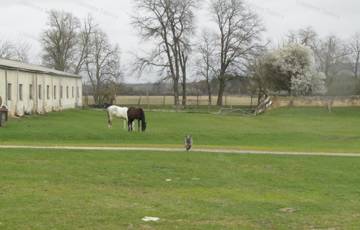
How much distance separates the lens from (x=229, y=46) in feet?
284

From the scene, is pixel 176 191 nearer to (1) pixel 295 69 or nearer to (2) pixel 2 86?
(2) pixel 2 86

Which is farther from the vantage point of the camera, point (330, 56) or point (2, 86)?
point (330, 56)

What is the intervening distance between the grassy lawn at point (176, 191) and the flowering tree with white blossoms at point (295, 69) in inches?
2333

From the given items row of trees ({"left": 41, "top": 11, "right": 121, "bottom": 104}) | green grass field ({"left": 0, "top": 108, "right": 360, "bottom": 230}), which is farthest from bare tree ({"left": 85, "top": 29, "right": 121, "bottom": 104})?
green grass field ({"left": 0, "top": 108, "right": 360, "bottom": 230})

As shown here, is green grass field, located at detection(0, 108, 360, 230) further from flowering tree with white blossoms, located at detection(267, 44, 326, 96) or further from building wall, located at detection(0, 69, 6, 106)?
flowering tree with white blossoms, located at detection(267, 44, 326, 96)

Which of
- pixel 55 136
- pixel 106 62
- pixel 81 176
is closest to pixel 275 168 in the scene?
pixel 81 176

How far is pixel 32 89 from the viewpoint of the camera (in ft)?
182

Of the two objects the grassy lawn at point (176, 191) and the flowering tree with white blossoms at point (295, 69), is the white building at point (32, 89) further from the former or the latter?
the grassy lawn at point (176, 191)

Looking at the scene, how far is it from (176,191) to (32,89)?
43.9 metres

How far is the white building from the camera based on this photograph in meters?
48.6

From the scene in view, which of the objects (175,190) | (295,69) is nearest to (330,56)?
(295,69)

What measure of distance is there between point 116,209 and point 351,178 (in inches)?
322

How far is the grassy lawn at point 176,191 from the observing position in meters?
10.1

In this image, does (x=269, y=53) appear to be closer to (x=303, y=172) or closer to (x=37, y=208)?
(x=303, y=172)
